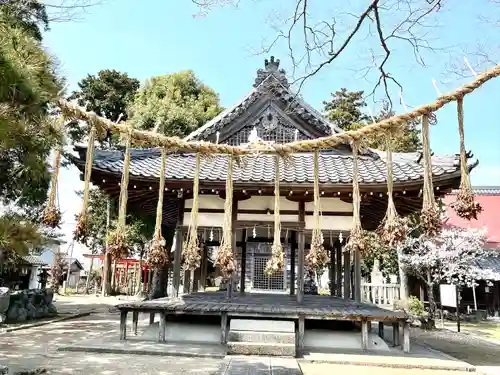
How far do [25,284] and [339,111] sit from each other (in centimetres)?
2277

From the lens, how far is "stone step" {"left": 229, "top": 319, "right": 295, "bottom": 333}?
786 centimetres

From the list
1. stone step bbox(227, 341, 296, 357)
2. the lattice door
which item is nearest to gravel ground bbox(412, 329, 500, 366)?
stone step bbox(227, 341, 296, 357)

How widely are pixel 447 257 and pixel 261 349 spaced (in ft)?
39.8

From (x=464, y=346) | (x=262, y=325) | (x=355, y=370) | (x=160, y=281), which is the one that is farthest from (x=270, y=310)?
(x=160, y=281)

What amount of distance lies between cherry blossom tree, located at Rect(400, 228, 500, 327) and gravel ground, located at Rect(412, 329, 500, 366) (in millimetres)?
3219

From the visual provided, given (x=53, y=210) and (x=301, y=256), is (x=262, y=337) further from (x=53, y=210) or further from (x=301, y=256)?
(x=53, y=210)

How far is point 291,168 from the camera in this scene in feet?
31.1

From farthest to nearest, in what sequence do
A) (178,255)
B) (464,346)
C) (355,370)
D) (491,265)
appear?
1. (491,265)
2. (464,346)
3. (178,255)
4. (355,370)

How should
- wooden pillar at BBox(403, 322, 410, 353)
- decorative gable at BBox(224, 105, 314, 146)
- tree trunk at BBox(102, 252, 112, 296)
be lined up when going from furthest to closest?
tree trunk at BBox(102, 252, 112, 296) → decorative gable at BBox(224, 105, 314, 146) → wooden pillar at BBox(403, 322, 410, 353)

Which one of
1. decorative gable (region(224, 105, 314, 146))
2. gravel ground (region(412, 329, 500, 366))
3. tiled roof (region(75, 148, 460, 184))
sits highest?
decorative gable (region(224, 105, 314, 146))

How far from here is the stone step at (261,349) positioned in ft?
23.6

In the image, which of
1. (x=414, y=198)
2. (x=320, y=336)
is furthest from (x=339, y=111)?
(x=320, y=336)

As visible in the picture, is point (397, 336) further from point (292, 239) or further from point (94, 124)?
point (94, 124)

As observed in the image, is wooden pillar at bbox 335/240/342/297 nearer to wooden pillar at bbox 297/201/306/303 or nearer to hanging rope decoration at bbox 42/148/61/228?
wooden pillar at bbox 297/201/306/303
